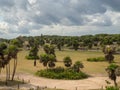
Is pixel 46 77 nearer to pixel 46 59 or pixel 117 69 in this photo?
pixel 46 59

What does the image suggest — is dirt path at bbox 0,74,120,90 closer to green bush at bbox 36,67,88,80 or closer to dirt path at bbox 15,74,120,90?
dirt path at bbox 15,74,120,90

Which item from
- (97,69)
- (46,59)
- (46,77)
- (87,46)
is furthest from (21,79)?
(87,46)

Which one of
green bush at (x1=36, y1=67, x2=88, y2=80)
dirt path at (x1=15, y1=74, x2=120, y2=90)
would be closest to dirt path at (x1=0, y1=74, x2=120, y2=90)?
dirt path at (x1=15, y1=74, x2=120, y2=90)

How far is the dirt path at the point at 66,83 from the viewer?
7000cm

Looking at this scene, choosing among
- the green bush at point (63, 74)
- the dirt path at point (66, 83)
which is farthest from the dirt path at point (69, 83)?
the green bush at point (63, 74)

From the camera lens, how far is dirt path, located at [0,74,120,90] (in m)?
70.0

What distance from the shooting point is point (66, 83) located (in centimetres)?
7494

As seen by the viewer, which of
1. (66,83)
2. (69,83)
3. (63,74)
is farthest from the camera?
(63,74)

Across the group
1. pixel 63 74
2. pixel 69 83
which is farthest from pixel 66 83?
pixel 63 74

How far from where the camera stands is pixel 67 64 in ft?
315

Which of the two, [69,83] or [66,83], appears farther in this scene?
[69,83]

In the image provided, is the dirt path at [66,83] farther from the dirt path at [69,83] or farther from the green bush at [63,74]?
the green bush at [63,74]

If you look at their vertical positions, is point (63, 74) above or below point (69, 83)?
above

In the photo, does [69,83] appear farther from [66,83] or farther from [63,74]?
[63,74]
